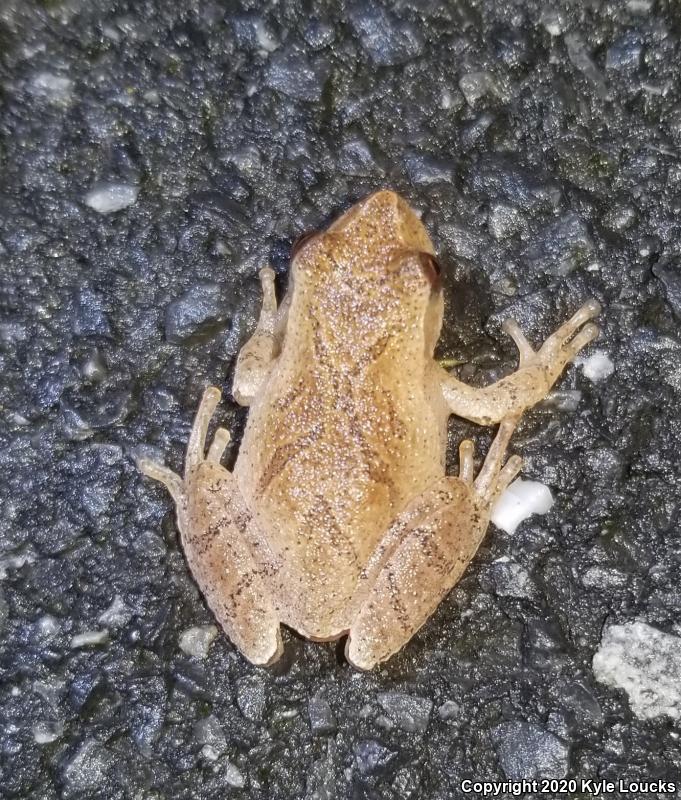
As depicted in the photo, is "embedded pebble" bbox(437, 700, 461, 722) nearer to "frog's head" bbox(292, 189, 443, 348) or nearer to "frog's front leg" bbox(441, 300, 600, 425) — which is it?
"frog's front leg" bbox(441, 300, 600, 425)

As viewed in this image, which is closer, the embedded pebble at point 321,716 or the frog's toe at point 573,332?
the embedded pebble at point 321,716

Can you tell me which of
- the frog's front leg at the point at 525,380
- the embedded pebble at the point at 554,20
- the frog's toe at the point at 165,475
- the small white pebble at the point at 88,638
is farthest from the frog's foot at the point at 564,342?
the small white pebble at the point at 88,638

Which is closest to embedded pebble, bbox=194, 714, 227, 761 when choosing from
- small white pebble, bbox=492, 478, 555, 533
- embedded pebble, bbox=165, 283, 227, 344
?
small white pebble, bbox=492, 478, 555, 533

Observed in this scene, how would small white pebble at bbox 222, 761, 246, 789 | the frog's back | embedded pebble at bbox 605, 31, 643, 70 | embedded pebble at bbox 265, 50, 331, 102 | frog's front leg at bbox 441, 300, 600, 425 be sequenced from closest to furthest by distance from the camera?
the frog's back → small white pebble at bbox 222, 761, 246, 789 → frog's front leg at bbox 441, 300, 600, 425 → embedded pebble at bbox 605, 31, 643, 70 → embedded pebble at bbox 265, 50, 331, 102

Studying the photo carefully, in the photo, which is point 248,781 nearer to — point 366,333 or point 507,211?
point 366,333

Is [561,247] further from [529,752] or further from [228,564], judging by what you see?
[529,752]

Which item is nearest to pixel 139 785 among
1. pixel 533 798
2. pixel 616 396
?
pixel 533 798

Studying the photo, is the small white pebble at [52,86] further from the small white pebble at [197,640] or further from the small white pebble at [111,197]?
the small white pebble at [197,640]
